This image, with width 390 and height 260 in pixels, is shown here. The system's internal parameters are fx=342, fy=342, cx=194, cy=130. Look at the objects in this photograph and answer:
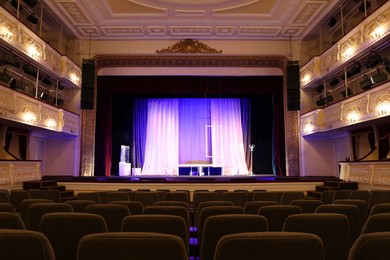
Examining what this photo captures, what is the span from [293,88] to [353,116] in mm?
3566

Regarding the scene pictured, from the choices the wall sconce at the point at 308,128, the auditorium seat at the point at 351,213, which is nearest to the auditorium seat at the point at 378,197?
the auditorium seat at the point at 351,213

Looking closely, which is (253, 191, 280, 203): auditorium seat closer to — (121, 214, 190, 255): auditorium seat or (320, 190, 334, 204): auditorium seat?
(320, 190, 334, 204): auditorium seat

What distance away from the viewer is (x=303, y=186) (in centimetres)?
940

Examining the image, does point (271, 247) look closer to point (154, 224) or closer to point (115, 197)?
point (154, 224)

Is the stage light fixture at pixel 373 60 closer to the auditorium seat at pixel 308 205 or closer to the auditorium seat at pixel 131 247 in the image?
the auditorium seat at pixel 308 205

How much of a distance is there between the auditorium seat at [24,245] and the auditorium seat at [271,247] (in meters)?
0.75

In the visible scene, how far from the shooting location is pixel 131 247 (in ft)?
4.50

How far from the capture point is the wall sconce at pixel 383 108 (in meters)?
8.38

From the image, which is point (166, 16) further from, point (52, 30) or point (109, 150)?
point (109, 150)

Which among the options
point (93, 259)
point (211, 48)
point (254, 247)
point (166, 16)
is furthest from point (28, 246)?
point (211, 48)

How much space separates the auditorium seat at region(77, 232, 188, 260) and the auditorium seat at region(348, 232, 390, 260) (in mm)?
689

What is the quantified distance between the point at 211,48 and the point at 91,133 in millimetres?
6003

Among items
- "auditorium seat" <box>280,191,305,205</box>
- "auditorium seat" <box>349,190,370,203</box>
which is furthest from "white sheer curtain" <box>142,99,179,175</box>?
"auditorium seat" <box>349,190,370,203</box>

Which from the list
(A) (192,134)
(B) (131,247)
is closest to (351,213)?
(B) (131,247)
